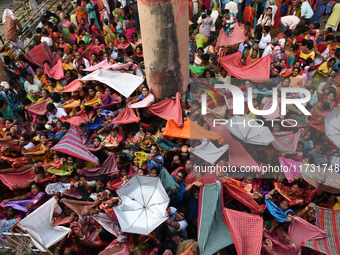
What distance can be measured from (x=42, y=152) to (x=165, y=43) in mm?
3452

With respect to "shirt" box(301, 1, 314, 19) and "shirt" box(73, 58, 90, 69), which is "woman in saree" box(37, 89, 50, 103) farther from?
"shirt" box(301, 1, 314, 19)

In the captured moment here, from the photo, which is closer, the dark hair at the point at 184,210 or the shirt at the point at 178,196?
the dark hair at the point at 184,210

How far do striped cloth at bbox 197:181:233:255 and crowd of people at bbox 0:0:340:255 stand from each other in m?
0.06

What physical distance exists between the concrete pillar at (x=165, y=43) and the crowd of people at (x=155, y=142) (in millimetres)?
307

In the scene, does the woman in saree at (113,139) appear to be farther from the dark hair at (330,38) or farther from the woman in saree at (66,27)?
the dark hair at (330,38)

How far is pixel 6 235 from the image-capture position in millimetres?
3604

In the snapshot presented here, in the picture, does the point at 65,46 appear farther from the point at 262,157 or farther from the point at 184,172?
the point at 262,157

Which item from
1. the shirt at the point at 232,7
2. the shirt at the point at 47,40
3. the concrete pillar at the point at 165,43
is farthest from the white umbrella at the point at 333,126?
the shirt at the point at 47,40

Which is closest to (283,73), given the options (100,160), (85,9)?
(100,160)

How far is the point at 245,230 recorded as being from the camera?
3.67 meters

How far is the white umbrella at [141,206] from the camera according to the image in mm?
3661

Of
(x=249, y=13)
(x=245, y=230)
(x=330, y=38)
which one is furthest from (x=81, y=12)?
(x=245, y=230)

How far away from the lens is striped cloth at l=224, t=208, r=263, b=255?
3.52 m

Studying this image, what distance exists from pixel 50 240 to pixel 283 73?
246 inches
